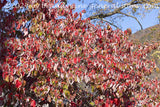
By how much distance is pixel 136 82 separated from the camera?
5.75 meters

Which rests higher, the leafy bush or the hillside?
the leafy bush

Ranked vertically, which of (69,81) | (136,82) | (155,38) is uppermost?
(69,81)

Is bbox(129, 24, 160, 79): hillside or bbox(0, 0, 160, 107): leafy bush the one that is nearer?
bbox(0, 0, 160, 107): leafy bush

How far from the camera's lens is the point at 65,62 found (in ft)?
16.6

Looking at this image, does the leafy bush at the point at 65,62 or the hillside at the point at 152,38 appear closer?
the leafy bush at the point at 65,62

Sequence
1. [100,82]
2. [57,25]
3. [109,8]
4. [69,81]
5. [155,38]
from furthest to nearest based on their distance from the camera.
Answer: [155,38]
[109,8]
[57,25]
[100,82]
[69,81]

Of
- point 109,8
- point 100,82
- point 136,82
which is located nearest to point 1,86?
point 100,82

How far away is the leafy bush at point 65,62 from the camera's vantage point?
5.00 meters

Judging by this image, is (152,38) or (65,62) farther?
(152,38)

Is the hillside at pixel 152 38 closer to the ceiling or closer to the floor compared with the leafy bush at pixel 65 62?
closer to the floor

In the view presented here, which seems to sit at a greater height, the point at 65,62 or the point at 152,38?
the point at 65,62

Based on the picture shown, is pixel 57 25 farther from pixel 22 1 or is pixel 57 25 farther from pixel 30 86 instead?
pixel 30 86

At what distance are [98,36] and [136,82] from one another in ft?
5.43

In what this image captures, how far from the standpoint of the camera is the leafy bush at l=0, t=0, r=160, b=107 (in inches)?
197
